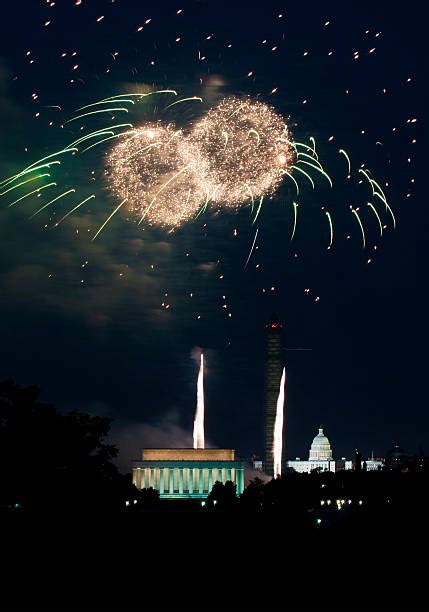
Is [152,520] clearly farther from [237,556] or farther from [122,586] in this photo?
[122,586]

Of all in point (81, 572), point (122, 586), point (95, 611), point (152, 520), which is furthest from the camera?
point (152, 520)

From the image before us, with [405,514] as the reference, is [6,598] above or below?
below

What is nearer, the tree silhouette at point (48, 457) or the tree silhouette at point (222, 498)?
the tree silhouette at point (48, 457)

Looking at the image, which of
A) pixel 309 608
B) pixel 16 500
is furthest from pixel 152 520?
pixel 309 608

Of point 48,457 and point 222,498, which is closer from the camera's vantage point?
point 48,457

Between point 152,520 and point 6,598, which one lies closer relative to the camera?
point 6,598

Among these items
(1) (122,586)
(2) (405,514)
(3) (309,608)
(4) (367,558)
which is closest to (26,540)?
(1) (122,586)

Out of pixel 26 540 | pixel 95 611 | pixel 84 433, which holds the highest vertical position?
pixel 84 433

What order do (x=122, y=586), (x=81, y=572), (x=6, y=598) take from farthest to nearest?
(x=81, y=572), (x=122, y=586), (x=6, y=598)

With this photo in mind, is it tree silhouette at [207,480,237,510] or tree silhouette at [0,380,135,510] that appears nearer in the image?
tree silhouette at [0,380,135,510]
